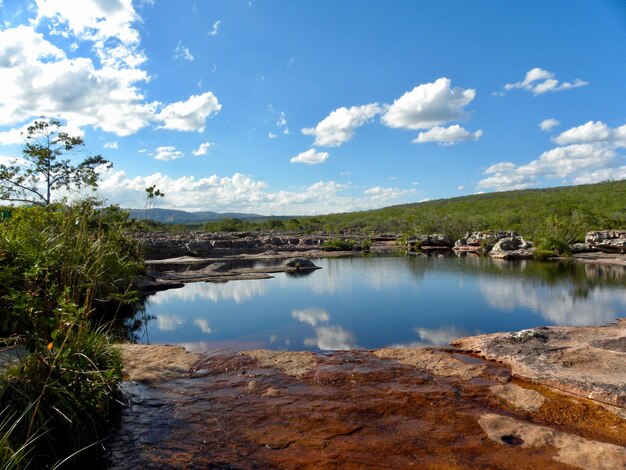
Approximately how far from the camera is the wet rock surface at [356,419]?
5.57m

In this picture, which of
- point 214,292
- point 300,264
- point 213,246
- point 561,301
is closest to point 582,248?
point 561,301

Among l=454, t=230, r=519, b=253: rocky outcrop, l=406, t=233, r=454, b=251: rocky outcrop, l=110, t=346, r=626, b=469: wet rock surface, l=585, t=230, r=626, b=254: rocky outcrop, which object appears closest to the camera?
l=110, t=346, r=626, b=469: wet rock surface

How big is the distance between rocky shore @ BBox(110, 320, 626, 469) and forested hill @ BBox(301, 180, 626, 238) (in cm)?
3299

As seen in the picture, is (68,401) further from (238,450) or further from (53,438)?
(238,450)

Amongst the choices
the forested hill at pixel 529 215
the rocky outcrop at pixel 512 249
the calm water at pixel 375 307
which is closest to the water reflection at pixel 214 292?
the calm water at pixel 375 307

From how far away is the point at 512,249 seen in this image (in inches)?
1502

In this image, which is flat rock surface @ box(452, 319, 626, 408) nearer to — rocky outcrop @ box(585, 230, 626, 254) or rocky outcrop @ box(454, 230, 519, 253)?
rocky outcrop @ box(585, 230, 626, 254)

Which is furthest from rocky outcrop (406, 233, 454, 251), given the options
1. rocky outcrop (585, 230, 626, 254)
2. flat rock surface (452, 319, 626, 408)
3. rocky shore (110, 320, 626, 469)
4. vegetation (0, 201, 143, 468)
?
vegetation (0, 201, 143, 468)

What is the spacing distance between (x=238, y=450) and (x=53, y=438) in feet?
7.30

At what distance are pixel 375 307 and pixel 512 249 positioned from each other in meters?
26.5

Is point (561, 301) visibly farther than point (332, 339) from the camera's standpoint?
Yes

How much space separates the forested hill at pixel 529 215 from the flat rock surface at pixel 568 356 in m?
30.1

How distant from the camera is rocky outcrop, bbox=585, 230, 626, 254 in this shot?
112 ft

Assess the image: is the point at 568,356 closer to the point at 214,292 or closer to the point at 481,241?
the point at 214,292
